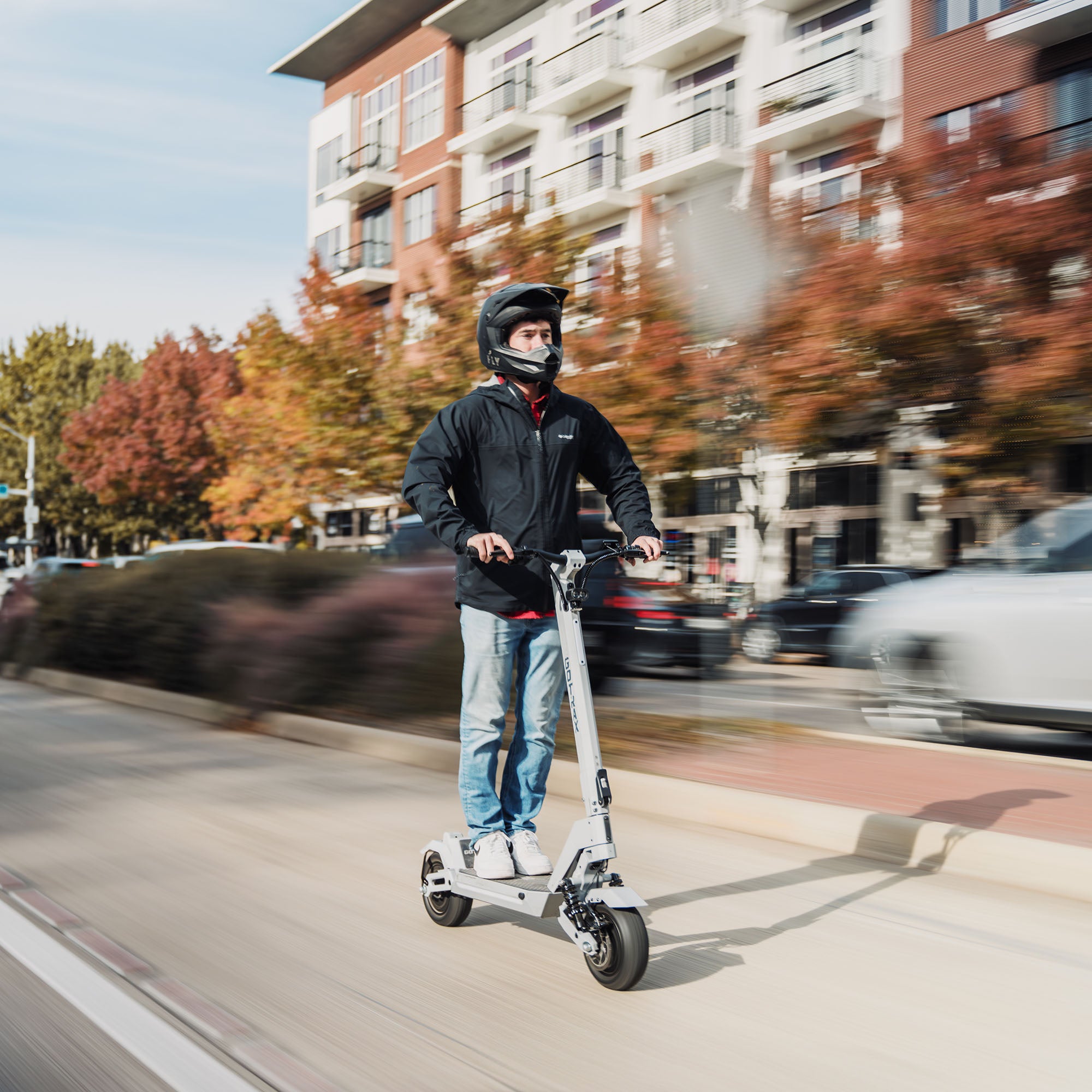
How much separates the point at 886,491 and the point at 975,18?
8.77m

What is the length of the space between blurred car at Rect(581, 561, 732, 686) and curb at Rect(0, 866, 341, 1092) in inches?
281

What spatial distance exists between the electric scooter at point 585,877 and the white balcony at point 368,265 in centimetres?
3225

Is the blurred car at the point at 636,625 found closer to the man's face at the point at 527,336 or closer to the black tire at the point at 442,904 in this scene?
the black tire at the point at 442,904

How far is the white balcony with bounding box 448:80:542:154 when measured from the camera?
3158cm

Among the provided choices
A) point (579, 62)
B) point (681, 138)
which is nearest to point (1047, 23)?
point (681, 138)

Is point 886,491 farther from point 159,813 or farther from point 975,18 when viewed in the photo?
point 159,813

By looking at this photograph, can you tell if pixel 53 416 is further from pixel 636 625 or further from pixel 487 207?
pixel 636 625

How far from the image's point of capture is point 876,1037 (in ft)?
10.7

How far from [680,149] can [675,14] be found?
2806 millimetres

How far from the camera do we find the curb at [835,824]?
188 inches

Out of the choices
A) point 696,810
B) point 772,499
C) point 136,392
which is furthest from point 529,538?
point 136,392

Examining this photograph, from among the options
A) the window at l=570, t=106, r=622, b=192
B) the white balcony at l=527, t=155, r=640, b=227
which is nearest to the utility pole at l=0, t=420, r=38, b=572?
the white balcony at l=527, t=155, r=640, b=227

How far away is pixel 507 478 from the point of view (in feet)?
13.0

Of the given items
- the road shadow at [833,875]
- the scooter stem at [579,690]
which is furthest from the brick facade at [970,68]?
the scooter stem at [579,690]
